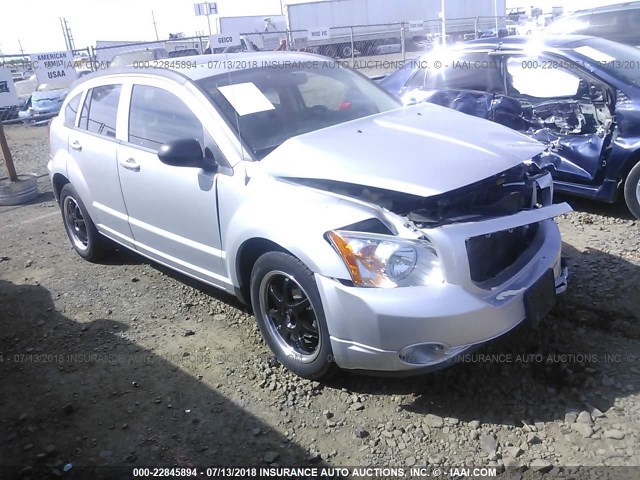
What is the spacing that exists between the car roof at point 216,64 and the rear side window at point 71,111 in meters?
0.54

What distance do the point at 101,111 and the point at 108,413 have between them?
2573 mm

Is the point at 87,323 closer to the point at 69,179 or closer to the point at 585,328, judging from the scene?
the point at 69,179

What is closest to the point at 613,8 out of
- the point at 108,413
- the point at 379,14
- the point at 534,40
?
the point at 534,40

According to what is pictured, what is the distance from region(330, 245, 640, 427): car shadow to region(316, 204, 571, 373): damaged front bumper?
11.3 inches

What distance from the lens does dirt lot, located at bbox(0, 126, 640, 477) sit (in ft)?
8.92

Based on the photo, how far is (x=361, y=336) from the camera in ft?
9.00

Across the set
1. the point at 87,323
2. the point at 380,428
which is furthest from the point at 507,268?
the point at 87,323

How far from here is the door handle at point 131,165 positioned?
159 inches

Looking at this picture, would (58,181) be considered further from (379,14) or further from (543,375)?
(379,14)

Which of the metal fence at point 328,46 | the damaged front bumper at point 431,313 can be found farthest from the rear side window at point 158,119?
the metal fence at point 328,46

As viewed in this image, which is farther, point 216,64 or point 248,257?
point 216,64

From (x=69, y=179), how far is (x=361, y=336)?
350cm

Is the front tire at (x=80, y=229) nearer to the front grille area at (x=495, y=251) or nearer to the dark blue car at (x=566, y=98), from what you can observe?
the front grille area at (x=495, y=251)

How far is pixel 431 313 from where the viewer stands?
2.62 meters
